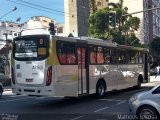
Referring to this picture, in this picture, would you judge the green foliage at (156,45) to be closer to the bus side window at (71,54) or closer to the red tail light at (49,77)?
the bus side window at (71,54)

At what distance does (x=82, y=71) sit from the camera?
19.3m

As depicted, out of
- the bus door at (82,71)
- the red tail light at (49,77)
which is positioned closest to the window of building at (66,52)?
the bus door at (82,71)

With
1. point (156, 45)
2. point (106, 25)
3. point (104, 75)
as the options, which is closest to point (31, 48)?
point (104, 75)

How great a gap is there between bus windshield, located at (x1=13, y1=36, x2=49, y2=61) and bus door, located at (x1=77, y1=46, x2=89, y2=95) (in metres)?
2.30

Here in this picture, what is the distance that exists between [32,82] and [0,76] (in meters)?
18.5

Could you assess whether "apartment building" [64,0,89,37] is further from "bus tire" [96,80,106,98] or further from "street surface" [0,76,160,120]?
"street surface" [0,76,160,120]

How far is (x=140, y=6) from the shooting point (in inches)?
3898

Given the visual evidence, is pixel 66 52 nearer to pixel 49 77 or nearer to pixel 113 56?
pixel 49 77

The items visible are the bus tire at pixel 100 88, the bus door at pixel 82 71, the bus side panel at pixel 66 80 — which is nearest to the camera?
the bus side panel at pixel 66 80

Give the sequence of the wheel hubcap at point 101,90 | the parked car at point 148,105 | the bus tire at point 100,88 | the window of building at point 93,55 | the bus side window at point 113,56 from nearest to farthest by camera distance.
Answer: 1. the parked car at point 148,105
2. the window of building at point 93,55
3. the bus tire at point 100,88
4. the wheel hubcap at point 101,90
5. the bus side window at point 113,56

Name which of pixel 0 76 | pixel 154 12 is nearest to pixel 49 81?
pixel 0 76

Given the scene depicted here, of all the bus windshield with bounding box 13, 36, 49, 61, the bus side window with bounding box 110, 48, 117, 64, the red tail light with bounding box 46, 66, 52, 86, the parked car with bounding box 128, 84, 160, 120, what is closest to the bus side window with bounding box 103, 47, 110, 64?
the bus side window with bounding box 110, 48, 117, 64

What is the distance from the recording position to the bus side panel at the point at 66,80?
56.4 ft

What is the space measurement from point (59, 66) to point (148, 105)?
246 inches
